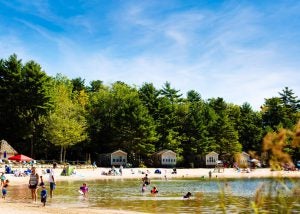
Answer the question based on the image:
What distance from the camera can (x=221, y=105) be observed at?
108688 millimetres

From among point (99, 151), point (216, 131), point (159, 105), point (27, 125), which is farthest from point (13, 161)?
point (216, 131)

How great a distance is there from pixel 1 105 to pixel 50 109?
28.8ft

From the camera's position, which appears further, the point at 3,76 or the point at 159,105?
the point at 159,105

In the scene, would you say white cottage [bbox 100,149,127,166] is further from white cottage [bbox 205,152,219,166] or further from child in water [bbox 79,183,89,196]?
child in water [bbox 79,183,89,196]

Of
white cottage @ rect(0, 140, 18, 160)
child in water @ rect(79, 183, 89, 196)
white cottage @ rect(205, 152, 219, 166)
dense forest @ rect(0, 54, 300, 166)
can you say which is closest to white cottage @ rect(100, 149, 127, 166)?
dense forest @ rect(0, 54, 300, 166)

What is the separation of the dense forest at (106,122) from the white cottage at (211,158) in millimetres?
1582

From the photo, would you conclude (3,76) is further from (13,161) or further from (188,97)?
(188,97)

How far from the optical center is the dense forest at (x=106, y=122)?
3140 inches

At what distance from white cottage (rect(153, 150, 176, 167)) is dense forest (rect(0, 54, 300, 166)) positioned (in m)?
1.77

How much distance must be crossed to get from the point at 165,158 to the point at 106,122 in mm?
14525

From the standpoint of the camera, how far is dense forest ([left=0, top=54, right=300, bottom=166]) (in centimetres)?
7975

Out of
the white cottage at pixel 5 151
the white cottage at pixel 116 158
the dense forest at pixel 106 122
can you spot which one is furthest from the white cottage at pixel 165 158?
the white cottage at pixel 5 151

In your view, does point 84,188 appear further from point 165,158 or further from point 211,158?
point 211,158

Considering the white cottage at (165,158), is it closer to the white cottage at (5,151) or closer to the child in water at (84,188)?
the white cottage at (5,151)
